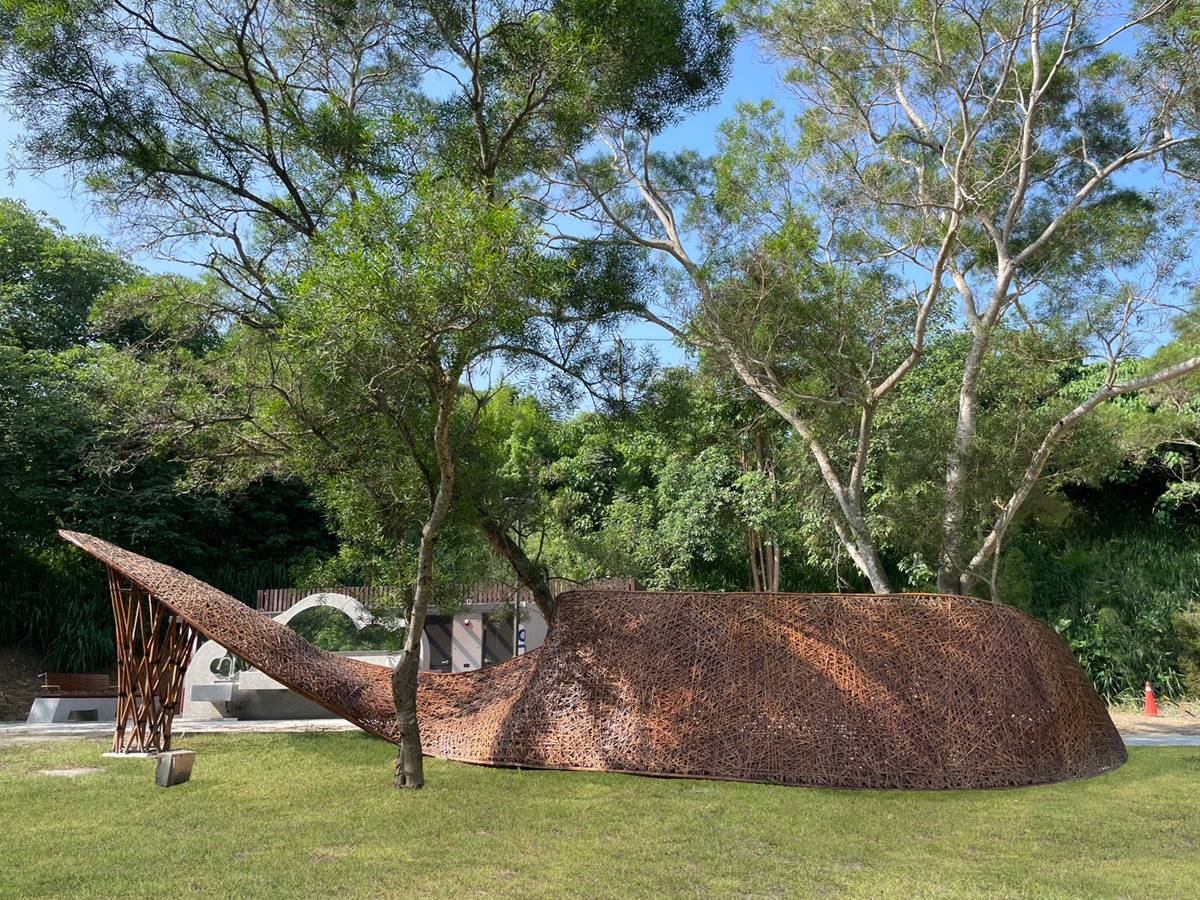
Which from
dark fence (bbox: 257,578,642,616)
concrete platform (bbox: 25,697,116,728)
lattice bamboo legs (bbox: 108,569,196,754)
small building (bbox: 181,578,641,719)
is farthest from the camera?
concrete platform (bbox: 25,697,116,728)

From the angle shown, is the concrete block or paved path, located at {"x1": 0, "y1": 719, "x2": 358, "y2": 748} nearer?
the concrete block

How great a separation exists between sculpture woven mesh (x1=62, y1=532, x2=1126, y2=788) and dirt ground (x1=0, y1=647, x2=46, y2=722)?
11285mm

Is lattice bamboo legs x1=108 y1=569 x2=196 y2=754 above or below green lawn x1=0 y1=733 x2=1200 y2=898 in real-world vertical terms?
above

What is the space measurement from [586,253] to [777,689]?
5446 mm

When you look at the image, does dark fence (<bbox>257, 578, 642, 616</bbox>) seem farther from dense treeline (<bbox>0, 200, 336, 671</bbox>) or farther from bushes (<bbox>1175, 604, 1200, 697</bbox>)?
bushes (<bbox>1175, 604, 1200, 697</bbox>)

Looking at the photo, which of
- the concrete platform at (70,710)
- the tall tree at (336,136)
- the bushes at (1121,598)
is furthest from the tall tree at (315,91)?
the bushes at (1121,598)

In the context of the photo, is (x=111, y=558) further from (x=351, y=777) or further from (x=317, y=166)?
(x=317, y=166)

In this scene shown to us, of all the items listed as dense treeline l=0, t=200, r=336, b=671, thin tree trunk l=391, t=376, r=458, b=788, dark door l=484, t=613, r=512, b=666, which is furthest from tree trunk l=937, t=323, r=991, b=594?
dense treeline l=0, t=200, r=336, b=671

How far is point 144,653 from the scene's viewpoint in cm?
943

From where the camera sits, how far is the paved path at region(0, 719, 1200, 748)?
12.2 m

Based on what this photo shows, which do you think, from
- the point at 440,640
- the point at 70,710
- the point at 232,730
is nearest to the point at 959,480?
the point at 232,730

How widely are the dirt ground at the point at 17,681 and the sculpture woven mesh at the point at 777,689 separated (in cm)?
1129

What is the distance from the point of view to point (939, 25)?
12.3m

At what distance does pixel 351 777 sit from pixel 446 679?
2.67 meters
